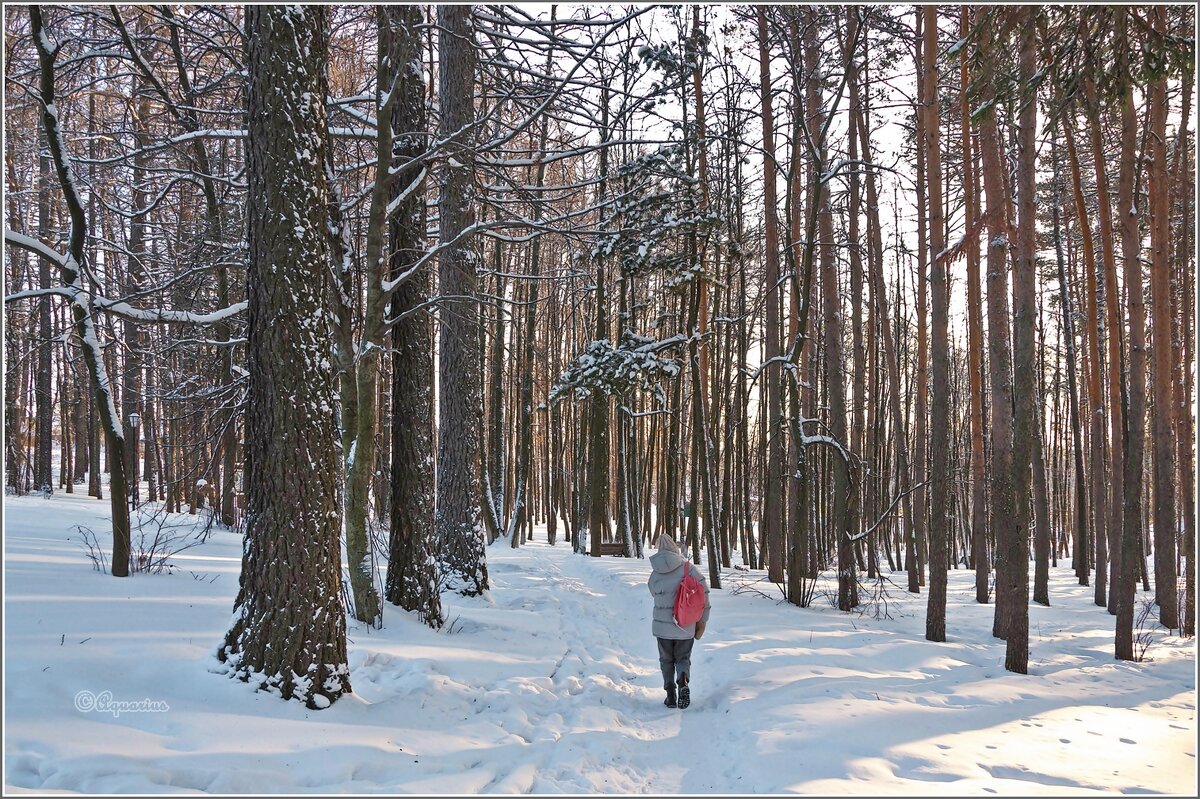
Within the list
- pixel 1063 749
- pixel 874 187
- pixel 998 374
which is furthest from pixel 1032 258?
pixel 874 187

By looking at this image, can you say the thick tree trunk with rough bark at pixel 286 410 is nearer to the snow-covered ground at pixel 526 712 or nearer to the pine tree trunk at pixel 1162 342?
the snow-covered ground at pixel 526 712

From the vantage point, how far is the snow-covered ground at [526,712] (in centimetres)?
370

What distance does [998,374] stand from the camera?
28.0 ft

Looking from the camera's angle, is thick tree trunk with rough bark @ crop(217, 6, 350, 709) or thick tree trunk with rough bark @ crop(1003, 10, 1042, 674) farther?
thick tree trunk with rough bark @ crop(1003, 10, 1042, 674)

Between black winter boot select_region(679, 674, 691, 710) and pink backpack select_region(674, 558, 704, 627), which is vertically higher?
pink backpack select_region(674, 558, 704, 627)

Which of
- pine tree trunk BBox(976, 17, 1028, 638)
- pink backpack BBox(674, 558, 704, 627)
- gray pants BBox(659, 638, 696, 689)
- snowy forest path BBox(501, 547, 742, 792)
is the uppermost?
pine tree trunk BBox(976, 17, 1028, 638)

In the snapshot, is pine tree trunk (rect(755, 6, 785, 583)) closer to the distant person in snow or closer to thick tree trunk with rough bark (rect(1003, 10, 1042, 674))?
thick tree trunk with rough bark (rect(1003, 10, 1042, 674))

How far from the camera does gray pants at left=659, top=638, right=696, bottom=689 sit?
6125mm

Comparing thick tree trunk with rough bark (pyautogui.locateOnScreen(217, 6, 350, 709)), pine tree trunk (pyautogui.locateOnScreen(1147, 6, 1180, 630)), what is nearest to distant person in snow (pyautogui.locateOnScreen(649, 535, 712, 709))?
thick tree trunk with rough bark (pyautogui.locateOnScreen(217, 6, 350, 709))

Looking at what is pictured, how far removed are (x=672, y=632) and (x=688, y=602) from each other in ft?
1.02

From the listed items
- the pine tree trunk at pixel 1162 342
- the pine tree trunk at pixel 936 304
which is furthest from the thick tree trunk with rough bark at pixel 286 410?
the pine tree trunk at pixel 1162 342

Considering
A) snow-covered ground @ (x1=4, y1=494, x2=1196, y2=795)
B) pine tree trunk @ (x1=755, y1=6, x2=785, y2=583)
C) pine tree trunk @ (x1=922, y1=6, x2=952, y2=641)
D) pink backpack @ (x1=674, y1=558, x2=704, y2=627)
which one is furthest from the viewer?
pine tree trunk @ (x1=755, y1=6, x2=785, y2=583)

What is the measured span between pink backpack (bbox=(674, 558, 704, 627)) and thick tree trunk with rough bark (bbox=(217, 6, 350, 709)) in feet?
9.55

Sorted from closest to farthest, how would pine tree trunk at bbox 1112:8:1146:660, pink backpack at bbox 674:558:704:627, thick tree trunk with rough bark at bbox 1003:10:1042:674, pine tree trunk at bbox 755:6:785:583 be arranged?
pink backpack at bbox 674:558:704:627 < thick tree trunk with rough bark at bbox 1003:10:1042:674 < pine tree trunk at bbox 1112:8:1146:660 < pine tree trunk at bbox 755:6:785:583
